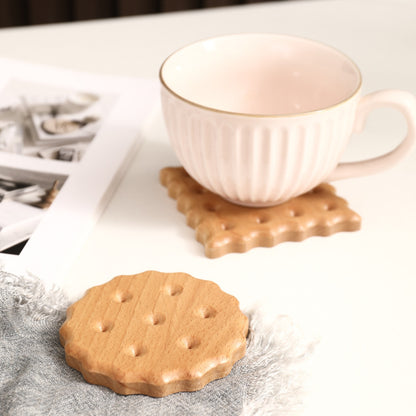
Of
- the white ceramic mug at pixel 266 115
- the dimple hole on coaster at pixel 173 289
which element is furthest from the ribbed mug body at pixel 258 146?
the dimple hole on coaster at pixel 173 289

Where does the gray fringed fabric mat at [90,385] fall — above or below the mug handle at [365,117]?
below

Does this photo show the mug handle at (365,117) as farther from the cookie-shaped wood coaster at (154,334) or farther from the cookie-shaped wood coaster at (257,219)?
the cookie-shaped wood coaster at (154,334)

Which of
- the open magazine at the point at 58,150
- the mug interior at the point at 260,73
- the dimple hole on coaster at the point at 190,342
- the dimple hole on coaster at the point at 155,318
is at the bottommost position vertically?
the open magazine at the point at 58,150

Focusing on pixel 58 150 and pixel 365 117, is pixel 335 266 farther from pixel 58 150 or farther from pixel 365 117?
pixel 58 150

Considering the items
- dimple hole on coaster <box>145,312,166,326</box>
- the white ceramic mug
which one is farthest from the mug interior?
dimple hole on coaster <box>145,312,166,326</box>

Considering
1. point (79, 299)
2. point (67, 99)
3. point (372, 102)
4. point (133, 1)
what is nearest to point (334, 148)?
A: point (372, 102)

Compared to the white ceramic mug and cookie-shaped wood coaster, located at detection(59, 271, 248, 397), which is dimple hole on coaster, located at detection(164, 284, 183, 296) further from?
the white ceramic mug

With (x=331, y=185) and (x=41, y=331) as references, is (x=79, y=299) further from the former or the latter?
(x=331, y=185)
